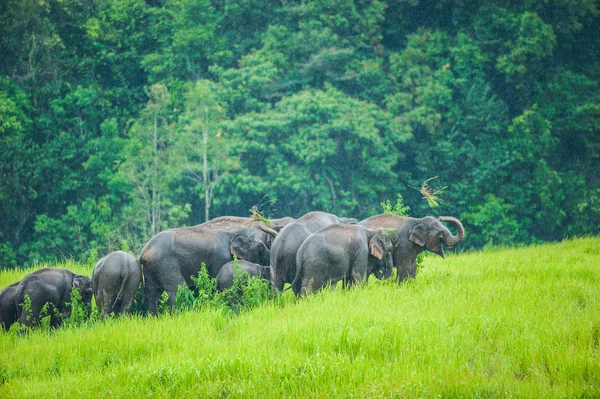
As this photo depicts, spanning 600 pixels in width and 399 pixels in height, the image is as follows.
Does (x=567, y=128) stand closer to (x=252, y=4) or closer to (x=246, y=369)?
(x=252, y=4)

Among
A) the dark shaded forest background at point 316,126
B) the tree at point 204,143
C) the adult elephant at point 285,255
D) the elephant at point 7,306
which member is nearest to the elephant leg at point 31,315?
the elephant at point 7,306

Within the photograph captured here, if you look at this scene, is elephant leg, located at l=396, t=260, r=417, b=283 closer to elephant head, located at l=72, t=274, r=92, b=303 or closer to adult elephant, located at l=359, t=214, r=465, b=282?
adult elephant, located at l=359, t=214, r=465, b=282

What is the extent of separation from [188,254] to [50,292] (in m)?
1.95

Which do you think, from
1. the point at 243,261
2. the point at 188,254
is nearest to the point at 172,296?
the point at 188,254

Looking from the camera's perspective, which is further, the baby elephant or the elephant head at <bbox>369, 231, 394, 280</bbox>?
the elephant head at <bbox>369, 231, 394, 280</bbox>

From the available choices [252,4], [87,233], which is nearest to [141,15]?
[252,4]

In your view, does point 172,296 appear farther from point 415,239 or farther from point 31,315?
point 415,239

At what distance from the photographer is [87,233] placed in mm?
26578

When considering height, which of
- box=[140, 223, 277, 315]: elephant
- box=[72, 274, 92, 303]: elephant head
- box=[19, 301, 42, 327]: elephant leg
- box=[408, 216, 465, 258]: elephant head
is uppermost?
box=[408, 216, 465, 258]: elephant head

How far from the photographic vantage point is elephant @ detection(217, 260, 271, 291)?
1031 cm

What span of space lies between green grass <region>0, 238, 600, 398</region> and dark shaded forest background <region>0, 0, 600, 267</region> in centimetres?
1529

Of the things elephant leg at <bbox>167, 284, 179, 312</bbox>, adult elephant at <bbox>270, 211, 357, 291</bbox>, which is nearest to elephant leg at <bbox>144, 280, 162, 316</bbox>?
elephant leg at <bbox>167, 284, 179, 312</bbox>

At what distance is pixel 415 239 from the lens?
10695mm

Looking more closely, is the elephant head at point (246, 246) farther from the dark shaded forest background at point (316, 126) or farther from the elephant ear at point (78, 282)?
the dark shaded forest background at point (316, 126)
